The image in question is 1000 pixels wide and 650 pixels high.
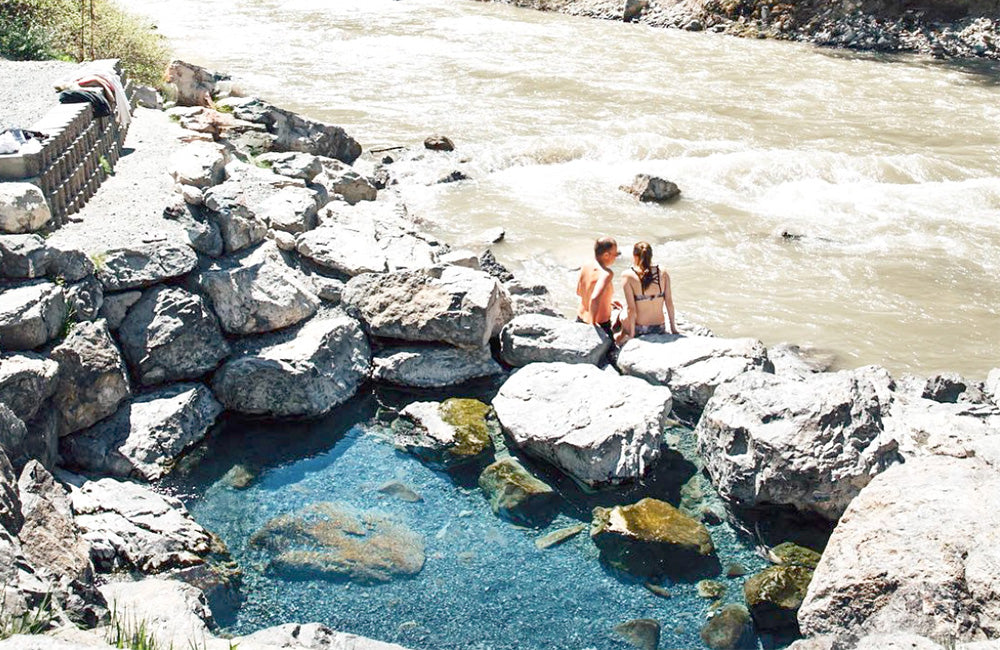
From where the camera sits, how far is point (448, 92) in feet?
69.6

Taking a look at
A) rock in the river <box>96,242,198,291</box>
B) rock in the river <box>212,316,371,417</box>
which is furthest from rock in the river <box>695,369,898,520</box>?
rock in the river <box>96,242,198,291</box>

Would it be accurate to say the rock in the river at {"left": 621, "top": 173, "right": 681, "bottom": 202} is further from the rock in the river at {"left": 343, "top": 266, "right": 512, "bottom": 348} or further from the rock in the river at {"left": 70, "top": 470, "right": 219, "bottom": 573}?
the rock in the river at {"left": 70, "top": 470, "right": 219, "bottom": 573}

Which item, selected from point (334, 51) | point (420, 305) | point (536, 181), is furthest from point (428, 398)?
point (334, 51)

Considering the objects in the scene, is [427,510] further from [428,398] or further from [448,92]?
[448,92]

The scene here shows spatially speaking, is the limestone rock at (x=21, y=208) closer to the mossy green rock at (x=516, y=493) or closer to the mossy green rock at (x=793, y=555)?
the mossy green rock at (x=516, y=493)

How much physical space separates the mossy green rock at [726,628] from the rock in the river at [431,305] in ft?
11.6

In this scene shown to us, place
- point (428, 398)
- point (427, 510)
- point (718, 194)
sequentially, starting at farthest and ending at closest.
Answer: point (718, 194) → point (428, 398) → point (427, 510)

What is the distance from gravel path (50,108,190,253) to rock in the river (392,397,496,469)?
2.72m

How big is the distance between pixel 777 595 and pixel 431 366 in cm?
387

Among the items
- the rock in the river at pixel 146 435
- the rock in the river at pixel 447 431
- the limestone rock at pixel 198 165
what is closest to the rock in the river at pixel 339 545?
the rock in the river at pixel 447 431

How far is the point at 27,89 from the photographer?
12648 millimetres

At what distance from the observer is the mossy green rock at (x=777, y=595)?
673 centimetres

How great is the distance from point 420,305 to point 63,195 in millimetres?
3567

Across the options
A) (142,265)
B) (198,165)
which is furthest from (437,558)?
(198,165)
